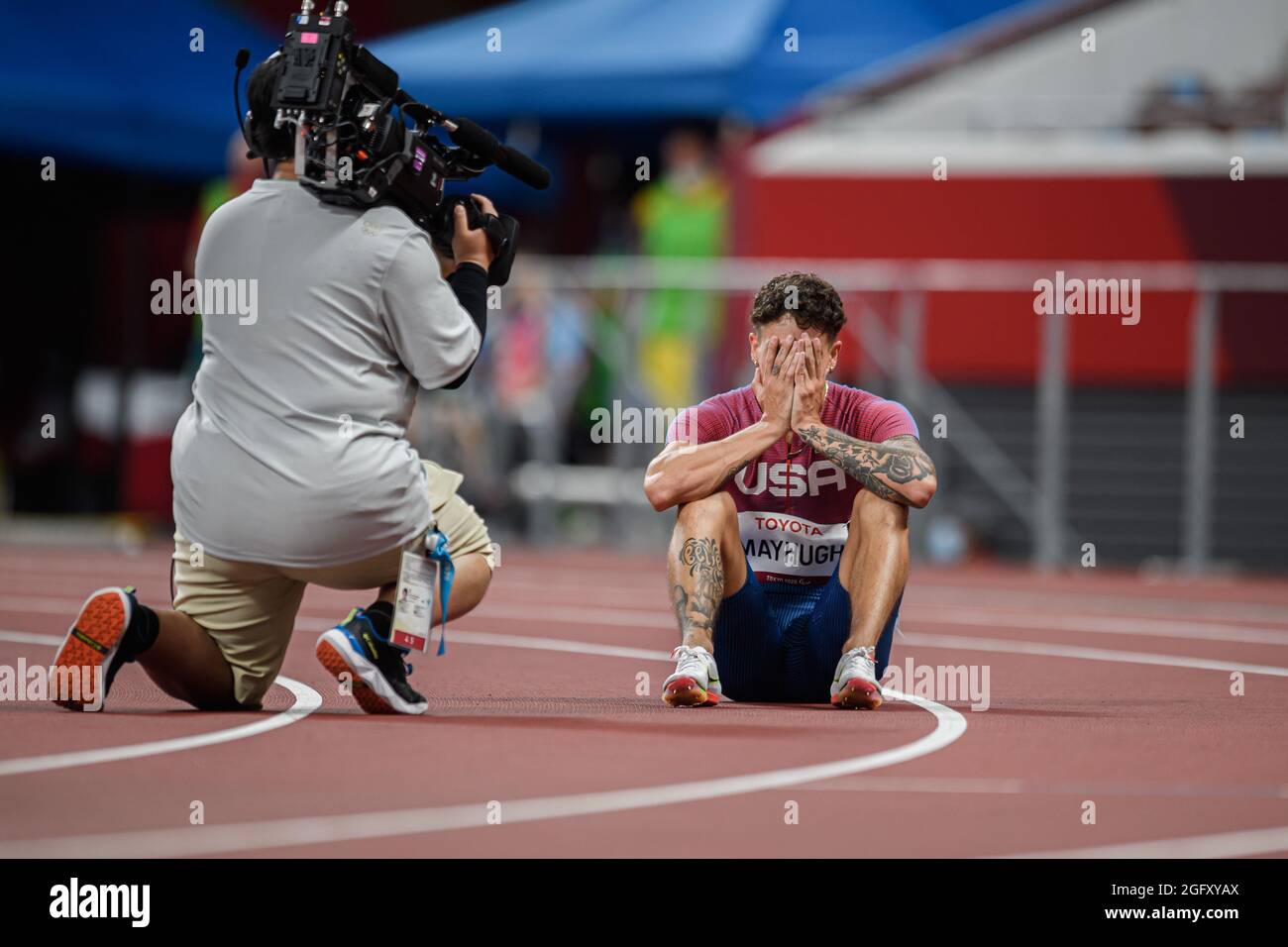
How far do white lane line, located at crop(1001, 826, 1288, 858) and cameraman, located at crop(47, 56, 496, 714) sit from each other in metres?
2.47

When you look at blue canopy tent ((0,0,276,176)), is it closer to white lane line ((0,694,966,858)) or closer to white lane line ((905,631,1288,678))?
white lane line ((905,631,1288,678))

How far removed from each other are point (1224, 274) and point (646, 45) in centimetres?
529

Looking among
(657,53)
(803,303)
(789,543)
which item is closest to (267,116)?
(803,303)

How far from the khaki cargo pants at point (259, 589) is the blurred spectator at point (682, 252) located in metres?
9.55

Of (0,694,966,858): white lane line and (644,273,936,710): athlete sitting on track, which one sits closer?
(0,694,966,858): white lane line

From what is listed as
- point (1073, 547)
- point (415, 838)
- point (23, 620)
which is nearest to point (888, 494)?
point (415, 838)

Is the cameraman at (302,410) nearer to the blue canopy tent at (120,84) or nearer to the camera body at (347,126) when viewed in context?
the camera body at (347,126)

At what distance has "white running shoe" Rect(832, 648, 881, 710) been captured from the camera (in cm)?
702

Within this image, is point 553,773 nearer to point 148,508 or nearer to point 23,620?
point 23,620

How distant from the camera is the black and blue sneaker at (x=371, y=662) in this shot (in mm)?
6418

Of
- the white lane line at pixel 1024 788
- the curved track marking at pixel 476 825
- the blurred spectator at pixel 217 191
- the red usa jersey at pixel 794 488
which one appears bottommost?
the white lane line at pixel 1024 788

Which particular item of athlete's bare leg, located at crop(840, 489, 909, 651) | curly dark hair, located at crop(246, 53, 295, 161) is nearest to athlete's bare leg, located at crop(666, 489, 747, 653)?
athlete's bare leg, located at crop(840, 489, 909, 651)

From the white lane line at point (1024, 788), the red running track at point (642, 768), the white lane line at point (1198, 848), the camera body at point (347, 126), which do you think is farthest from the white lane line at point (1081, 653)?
the camera body at point (347, 126)

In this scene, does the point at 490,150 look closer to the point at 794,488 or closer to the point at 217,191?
the point at 794,488
